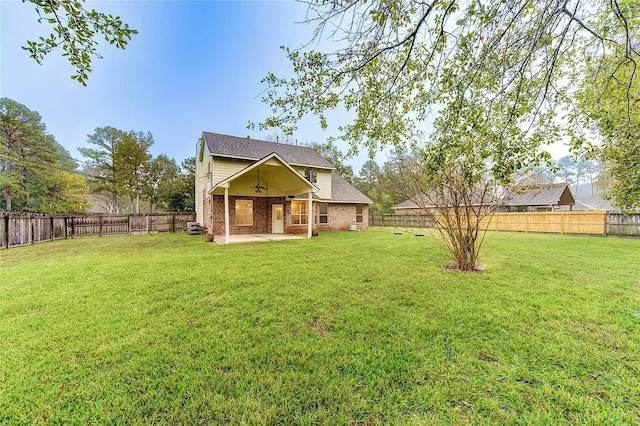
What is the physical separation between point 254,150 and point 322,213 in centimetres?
604

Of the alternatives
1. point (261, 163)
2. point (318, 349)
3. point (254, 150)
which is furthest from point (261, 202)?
point (318, 349)

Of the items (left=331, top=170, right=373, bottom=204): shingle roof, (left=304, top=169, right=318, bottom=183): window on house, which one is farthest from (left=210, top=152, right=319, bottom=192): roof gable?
(left=331, top=170, right=373, bottom=204): shingle roof

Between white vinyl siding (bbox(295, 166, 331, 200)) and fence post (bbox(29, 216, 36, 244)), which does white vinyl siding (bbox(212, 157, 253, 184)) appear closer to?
white vinyl siding (bbox(295, 166, 331, 200))

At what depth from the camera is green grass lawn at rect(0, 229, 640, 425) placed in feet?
6.07

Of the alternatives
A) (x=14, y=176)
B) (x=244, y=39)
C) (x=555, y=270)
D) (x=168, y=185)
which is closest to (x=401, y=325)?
(x=555, y=270)

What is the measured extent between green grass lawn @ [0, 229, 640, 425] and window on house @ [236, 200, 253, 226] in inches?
341

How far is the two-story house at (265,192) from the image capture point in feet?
41.4

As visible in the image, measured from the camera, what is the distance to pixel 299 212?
14.9 m

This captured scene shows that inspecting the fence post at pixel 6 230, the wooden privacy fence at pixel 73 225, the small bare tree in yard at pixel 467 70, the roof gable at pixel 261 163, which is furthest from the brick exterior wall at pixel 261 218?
the small bare tree in yard at pixel 467 70

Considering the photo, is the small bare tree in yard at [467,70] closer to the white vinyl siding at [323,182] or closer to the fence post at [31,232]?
the white vinyl siding at [323,182]

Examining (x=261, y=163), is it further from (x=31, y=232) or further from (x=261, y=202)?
(x=31, y=232)

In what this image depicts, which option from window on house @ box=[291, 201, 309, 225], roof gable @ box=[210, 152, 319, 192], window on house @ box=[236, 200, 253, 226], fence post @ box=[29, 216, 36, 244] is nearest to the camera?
fence post @ box=[29, 216, 36, 244]

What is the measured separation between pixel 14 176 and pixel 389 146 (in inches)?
1282

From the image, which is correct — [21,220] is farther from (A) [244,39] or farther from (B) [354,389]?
(B) [354,389]
